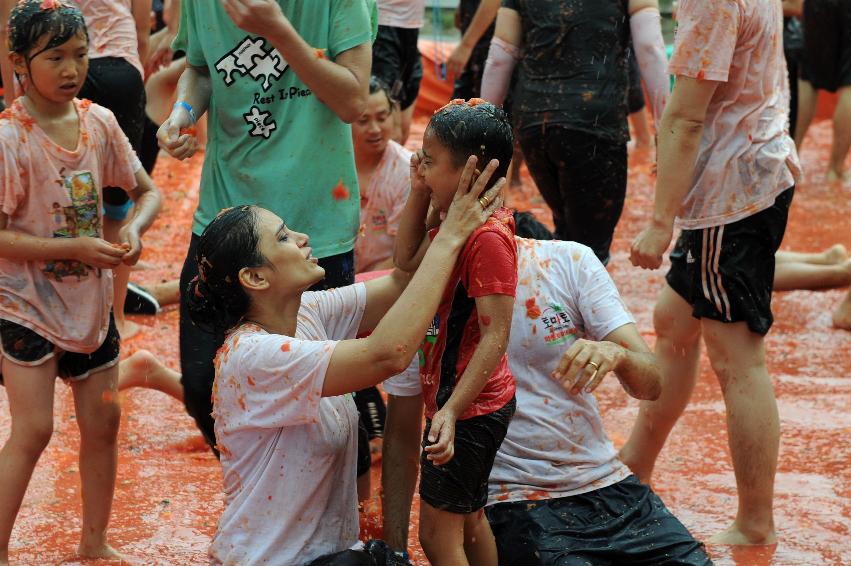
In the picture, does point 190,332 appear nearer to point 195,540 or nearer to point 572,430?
point 195,540

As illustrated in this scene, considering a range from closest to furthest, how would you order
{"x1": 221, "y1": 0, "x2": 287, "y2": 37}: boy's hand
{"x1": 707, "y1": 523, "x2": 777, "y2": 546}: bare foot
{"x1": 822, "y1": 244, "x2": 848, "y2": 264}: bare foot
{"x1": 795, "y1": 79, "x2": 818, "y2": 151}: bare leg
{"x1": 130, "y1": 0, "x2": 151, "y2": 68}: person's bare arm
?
{"x1": 221, "y1": 0, "x2": 287, "y2": 37}: boy's hand < {"x1": 707, "y1": 523, "x2": 777, "y2": 546}: bare foot < {"x1": 130, "y1": 0, "x2": 151, "y2": 68}: person's bare arm < {"x1": 822, "y1": 244, "x2": 848, "y2": 264}: bare foot < {"x1": 795, "y1": 79, "x2": 818, "y2": 151}: bare leg

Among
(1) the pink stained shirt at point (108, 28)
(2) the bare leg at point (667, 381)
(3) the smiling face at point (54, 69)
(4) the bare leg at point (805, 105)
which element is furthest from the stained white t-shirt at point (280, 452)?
(4) the bare leg at point (805, 105)

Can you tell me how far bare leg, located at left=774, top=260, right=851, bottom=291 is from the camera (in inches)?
263

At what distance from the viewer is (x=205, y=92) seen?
378cm

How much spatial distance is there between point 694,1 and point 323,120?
3.83 ft

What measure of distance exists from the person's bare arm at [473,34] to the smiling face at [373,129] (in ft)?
7.67

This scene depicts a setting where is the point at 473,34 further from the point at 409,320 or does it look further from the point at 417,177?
the point at 409,320

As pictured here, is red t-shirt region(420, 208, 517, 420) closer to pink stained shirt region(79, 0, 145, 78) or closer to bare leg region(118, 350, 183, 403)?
bare leg region(118, 350, 183, 403)

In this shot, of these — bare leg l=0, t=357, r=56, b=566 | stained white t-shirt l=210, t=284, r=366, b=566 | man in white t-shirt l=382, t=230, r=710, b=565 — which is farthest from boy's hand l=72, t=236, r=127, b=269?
man in white t-shirt l=382, t=230, r=710, b=565

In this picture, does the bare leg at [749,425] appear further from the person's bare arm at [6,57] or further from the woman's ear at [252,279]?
the person's bare arm at [6,57]


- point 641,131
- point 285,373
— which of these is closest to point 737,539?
Answer: point 285,373

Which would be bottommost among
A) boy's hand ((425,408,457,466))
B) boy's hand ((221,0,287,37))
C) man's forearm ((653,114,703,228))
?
boy's hand ((425,408,457,466))

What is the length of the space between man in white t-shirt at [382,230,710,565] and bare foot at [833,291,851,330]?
325cm

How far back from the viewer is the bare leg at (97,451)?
12.2 feet
